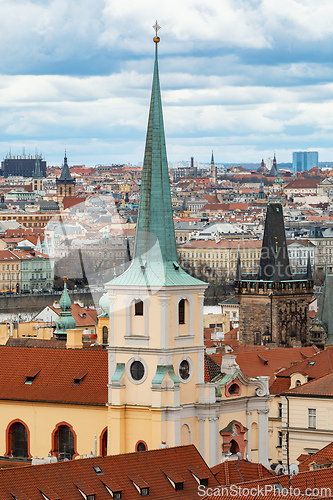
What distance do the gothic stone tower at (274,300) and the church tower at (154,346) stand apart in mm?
30697

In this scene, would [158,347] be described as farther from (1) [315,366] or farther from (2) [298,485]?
(1) [315,366]

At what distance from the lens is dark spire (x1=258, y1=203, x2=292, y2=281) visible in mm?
73062

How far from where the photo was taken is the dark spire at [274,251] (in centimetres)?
7306

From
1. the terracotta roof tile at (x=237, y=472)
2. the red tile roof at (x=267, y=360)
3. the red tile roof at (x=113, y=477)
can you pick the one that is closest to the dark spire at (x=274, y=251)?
the red tile roof at (x=267, y=360)

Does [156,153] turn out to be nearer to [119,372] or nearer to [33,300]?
[119,372]

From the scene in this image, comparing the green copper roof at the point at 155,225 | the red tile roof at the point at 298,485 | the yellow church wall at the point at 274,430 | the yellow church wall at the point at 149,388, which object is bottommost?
the yellow church wall at the point at 274,430

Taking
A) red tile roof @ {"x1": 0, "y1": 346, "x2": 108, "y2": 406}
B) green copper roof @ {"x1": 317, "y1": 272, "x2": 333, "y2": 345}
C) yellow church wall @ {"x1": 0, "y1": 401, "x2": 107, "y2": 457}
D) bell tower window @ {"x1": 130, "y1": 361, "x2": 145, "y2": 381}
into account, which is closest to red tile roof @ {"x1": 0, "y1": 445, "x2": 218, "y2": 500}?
bell tower window @ {"x1": 130, "y1": 361, "x2": 145, "y2": 381}

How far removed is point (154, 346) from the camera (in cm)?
4056

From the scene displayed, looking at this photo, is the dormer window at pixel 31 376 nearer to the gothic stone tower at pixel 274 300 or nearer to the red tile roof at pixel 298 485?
the red tile roof at pixel 298 485

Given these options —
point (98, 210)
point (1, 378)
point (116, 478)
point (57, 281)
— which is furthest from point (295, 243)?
point (116, 478)

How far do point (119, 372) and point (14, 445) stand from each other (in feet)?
12.1

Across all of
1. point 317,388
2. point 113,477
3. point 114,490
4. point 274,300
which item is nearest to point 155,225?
point 113,477

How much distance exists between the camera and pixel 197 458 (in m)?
36.3

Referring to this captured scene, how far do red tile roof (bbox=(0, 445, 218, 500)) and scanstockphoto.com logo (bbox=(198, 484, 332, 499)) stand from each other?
6.97ft
